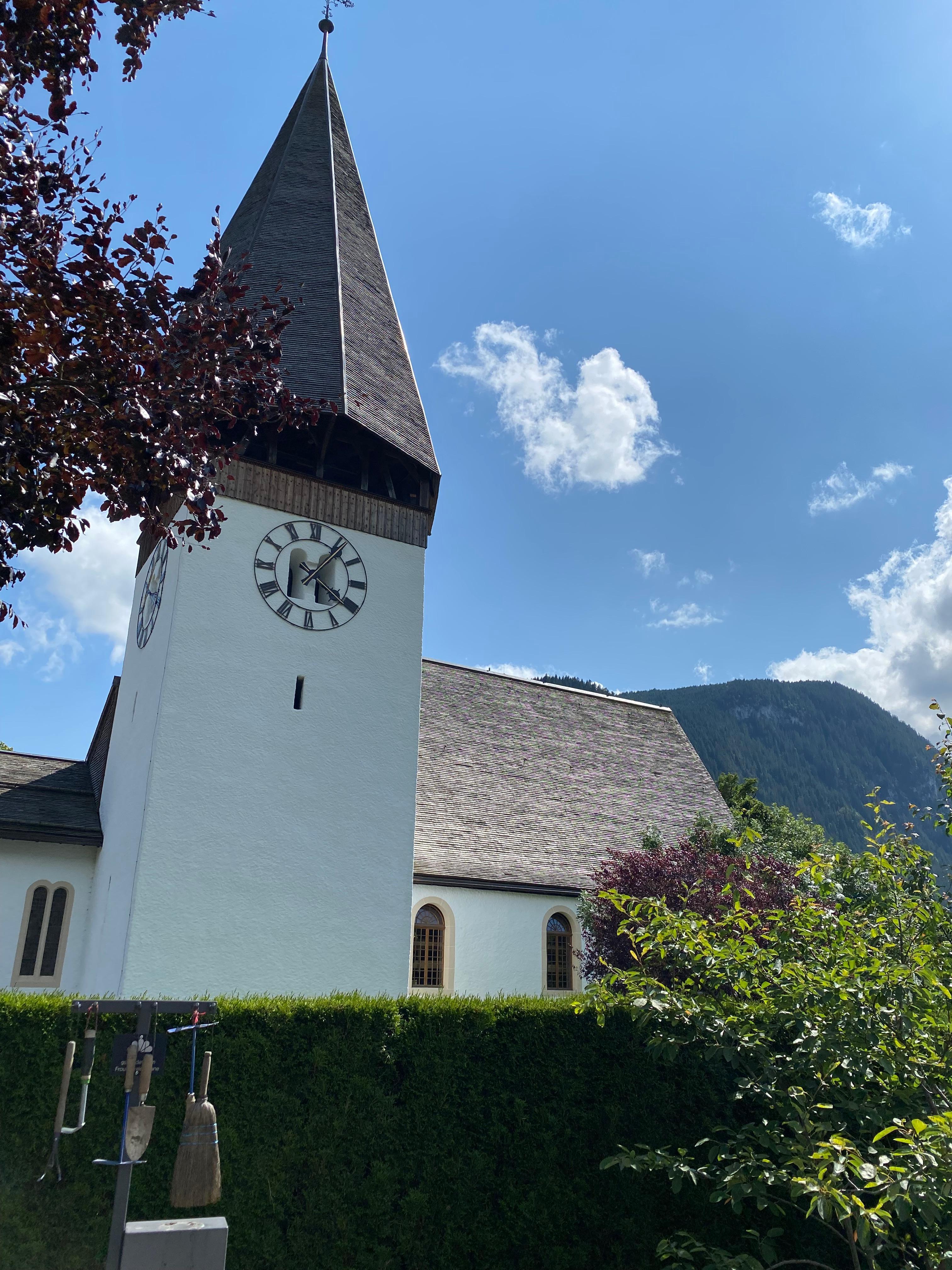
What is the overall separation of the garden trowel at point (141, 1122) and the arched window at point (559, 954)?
12405 millimetres

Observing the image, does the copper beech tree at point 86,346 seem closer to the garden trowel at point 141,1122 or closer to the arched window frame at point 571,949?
the garden trowel at point 141,1122

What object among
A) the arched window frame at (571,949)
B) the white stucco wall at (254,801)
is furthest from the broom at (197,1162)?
the arched window frame at (571,949)

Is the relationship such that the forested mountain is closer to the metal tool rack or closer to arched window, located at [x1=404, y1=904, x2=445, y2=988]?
arched window, located at [x1=404, y1=904, x2=445, y2=988]

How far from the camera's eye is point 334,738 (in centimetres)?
1444

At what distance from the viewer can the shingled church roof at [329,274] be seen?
16.4 m

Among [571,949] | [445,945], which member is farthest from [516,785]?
[445,945]

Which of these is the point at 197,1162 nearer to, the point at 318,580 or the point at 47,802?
the point at 318,580

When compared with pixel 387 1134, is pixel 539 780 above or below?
above

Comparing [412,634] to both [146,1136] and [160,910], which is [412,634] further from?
[146,1136]

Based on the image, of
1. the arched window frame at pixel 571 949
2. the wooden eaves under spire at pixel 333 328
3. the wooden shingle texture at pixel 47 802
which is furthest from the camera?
the arched window frame at pixel 571 949

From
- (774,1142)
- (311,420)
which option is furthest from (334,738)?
(774,1142)

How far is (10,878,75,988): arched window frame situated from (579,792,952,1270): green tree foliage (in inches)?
398

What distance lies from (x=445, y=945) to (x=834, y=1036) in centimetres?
1127

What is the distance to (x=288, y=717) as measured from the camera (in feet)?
46.5
